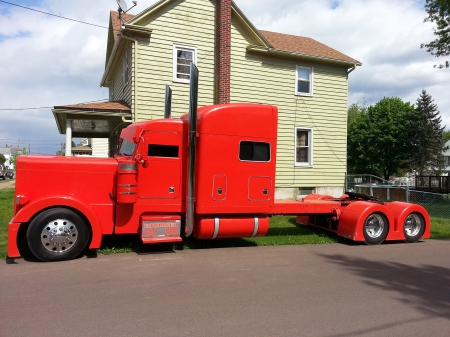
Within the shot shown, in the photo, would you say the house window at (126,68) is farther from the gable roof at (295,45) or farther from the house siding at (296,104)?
the house siding at (296,104)

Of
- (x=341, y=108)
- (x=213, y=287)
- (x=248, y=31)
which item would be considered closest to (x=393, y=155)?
(x=341, y=108)

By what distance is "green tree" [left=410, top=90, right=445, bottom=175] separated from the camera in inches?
1561

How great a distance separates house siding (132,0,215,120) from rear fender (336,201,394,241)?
25.5 feet

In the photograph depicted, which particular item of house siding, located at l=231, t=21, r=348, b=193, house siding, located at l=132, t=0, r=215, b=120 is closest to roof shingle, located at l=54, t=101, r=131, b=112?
house siding, located at l=132, t=0, r=215, b=120

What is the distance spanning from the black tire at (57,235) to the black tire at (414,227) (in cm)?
731

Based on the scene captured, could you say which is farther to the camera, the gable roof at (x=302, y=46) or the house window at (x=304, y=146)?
the house window at (x=304, y=146)

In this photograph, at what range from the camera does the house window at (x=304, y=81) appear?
1691 centimetres

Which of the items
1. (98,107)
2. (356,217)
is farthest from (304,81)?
(356,217)

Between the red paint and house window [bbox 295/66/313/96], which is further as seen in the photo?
house window [bbox 295/66/313/96]

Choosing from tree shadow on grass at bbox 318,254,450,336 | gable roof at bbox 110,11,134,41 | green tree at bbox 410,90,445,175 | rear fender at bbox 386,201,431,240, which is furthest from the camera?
green tree at bbox 410,90,445,175

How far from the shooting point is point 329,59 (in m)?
16.9

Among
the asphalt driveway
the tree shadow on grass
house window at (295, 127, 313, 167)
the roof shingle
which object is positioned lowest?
the tree shadow on grass

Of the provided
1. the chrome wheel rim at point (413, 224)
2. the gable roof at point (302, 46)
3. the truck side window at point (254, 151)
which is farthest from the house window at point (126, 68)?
the chrome wheel rim at point (413, 224)

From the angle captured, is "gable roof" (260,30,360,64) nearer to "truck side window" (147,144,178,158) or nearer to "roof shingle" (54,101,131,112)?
"roof shingle" (54,101,131,112)
